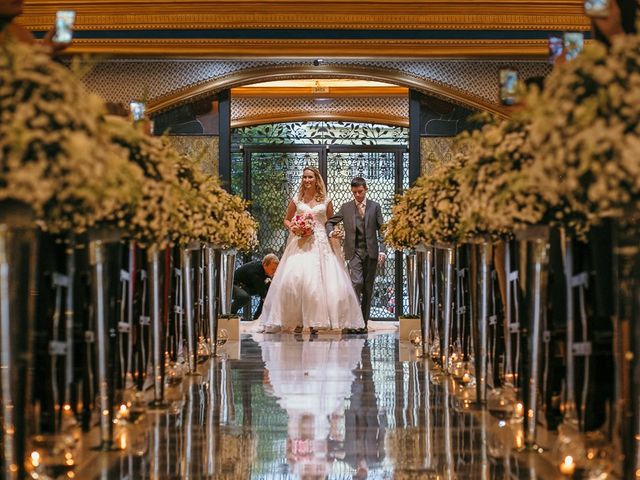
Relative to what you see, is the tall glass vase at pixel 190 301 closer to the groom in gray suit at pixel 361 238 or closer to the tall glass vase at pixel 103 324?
the tall glass vase at pixel 103 324

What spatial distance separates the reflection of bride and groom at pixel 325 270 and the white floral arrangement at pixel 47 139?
9.00 meters

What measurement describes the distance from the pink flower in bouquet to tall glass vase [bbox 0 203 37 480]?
9.11 meters

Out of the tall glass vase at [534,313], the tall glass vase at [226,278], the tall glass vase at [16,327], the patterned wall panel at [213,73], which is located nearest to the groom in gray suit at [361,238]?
the tall glass vase at [226,278]

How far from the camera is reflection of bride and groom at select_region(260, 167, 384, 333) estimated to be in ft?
40.3

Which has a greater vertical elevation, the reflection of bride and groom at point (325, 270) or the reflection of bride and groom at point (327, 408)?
the reflection of bride and groom at point (325, 270)

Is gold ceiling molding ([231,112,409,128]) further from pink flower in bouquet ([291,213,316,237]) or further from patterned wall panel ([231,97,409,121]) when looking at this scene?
pink flower in bouquet ([291,213,316,237])

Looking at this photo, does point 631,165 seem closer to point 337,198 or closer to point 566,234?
point 566,234

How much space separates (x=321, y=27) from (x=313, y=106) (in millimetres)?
3518

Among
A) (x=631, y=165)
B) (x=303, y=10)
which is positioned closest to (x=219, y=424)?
(x=631, y=165)

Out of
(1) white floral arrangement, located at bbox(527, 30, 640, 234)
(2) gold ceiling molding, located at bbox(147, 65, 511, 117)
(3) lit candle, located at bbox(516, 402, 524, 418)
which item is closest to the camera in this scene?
(1) white floral arrangement, located at bbox(527, 30, 640, 234)

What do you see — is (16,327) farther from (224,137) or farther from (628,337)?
(224,137)

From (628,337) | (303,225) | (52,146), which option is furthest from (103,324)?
(303,225)

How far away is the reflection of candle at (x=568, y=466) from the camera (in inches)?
152

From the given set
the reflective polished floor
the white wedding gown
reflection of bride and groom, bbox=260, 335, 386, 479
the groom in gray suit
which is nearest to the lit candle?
the reflective polished floor
